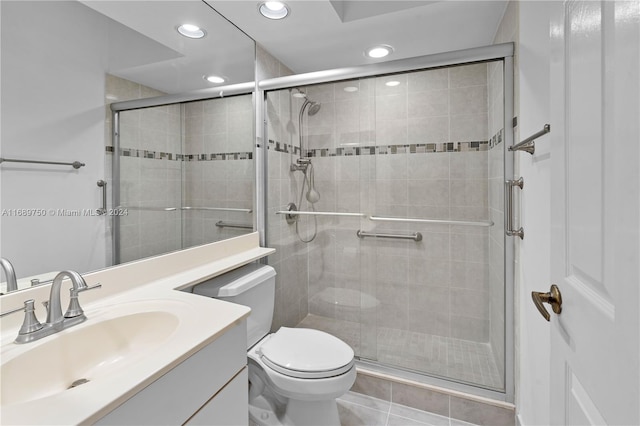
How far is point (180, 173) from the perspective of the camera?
64.7 inches

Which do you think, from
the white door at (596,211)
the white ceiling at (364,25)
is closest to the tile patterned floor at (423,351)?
the white door at (596,211)

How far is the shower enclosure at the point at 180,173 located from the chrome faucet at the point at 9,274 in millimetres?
325

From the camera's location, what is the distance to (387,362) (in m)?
1.94

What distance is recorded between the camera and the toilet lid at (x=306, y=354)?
1406 mm

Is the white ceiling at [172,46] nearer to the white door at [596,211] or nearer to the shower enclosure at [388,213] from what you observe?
the shower enclosure at [388,213]

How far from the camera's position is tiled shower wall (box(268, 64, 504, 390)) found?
2.03 meters

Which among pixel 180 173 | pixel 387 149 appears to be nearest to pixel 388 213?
pixel 387 149

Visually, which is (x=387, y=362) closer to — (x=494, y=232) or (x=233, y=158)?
(x=494, y=232)

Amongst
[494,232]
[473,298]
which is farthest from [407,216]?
[473,298]

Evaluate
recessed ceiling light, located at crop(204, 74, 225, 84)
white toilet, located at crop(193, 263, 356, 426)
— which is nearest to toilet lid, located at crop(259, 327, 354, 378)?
white toilet, located at crop(193, 263, 356, 426)

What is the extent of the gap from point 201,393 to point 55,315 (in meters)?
0.51

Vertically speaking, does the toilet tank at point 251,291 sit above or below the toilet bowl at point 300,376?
above

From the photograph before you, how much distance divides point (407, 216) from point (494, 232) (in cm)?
56

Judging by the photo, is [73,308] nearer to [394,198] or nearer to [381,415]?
[381,415]
